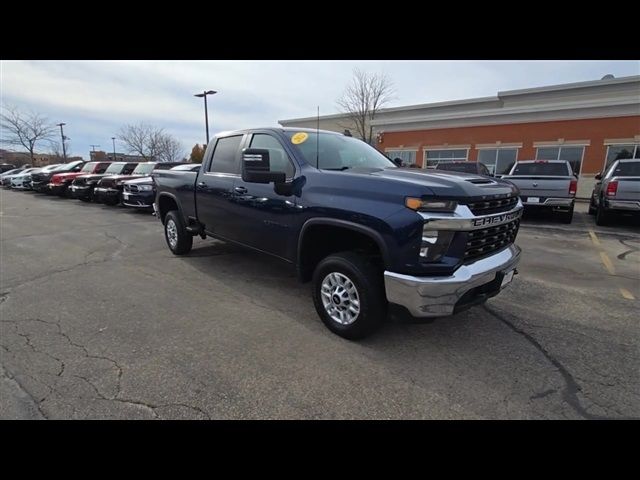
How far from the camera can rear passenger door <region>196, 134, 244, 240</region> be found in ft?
15.6

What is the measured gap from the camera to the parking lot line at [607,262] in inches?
220

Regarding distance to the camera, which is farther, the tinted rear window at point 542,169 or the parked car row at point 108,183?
the parked car row at point 108,183

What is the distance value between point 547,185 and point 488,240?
7979mm

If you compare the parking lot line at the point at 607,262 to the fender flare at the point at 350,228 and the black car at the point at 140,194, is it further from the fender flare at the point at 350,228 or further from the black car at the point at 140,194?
the black car at the point at 140,194

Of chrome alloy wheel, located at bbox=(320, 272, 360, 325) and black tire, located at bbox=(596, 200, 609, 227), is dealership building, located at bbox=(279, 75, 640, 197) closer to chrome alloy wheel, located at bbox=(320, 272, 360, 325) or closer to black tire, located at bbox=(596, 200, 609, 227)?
black tire, located at bbox=(596, 200, 609, 227)

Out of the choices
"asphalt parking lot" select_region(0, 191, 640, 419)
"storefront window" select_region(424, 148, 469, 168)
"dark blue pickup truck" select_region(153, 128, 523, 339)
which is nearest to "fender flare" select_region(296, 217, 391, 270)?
"dark blue pickup truck" select_region(153, 128, 523, 339)

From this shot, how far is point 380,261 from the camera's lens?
3.27 metres

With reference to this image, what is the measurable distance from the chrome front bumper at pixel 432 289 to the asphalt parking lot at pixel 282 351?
558 millimetres

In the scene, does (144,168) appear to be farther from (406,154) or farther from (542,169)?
(406,154)

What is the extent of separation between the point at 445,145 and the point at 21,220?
21823mm

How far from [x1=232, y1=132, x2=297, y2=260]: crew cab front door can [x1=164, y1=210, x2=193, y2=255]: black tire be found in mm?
1901

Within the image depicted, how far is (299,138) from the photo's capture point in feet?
13.3

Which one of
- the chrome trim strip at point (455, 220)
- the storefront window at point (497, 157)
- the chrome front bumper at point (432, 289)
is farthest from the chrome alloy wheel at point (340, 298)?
the storefront window at point (497, 157)

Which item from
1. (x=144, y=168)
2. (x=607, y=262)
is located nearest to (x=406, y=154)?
(x=144, y=168)
